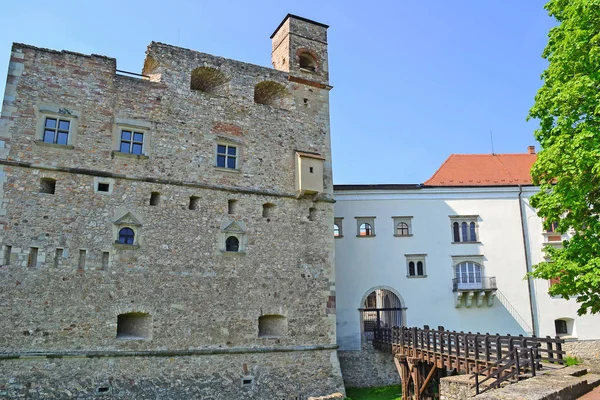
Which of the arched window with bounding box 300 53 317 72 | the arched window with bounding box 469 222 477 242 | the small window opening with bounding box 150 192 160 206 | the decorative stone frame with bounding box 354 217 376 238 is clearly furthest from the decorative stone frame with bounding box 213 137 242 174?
the arched window with bounding box 469 222 477 242

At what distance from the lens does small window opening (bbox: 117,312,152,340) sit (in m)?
14.1

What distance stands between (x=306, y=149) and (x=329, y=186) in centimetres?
161

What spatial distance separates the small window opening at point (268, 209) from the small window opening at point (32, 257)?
6.94 m

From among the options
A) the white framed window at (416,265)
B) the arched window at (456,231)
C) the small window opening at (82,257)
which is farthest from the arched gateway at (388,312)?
the small window opening at (82,257)

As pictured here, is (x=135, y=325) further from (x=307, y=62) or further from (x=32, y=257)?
(x=307, y=62)

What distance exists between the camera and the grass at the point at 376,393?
17156 mm

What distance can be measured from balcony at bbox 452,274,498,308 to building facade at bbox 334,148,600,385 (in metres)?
0.04

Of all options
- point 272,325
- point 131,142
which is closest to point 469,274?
point 272,325

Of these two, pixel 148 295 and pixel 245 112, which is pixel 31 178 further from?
pixel 245 112

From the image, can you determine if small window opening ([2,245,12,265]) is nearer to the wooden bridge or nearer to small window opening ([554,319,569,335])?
the wooden bridge

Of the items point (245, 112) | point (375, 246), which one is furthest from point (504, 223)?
point (245, 112)

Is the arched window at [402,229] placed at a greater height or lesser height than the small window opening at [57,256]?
greater

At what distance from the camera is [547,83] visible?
1222 cm

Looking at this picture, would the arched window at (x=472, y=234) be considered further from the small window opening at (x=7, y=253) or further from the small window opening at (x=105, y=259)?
the small window opening at (x=7, y=253)
